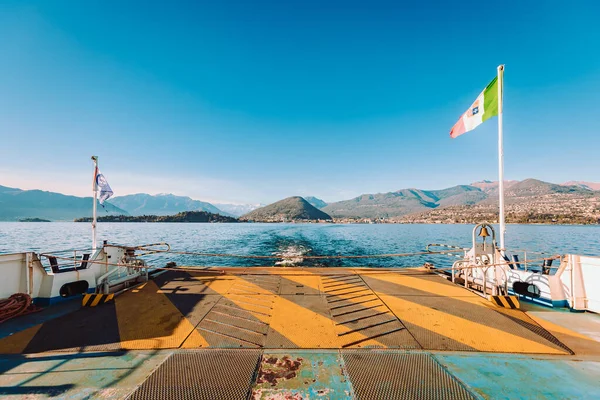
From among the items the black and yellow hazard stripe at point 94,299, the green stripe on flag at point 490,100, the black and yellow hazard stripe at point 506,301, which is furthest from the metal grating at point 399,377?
the green stripe on flag at point 490,100

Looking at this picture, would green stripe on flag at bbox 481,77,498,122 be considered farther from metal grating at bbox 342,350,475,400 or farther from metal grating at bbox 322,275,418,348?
metal grating at bbox 342,350,475,400

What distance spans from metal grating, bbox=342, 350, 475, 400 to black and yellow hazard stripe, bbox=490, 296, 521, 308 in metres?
3.56

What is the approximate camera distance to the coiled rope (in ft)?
17.1

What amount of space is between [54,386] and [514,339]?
720 centimetres

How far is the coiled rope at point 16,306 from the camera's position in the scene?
5215 mm

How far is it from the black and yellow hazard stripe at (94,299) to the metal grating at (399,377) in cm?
612

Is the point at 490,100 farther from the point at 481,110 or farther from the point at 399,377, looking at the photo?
the point at 399,377

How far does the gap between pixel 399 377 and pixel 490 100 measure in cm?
937

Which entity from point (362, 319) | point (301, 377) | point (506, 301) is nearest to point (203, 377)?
point (301, 377)

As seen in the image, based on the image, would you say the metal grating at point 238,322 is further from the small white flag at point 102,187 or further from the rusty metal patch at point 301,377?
the small white flag at point 102,187

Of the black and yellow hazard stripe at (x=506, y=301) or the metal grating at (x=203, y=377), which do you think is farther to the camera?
the black and yellow hazard stripe at (x=506, y=301)

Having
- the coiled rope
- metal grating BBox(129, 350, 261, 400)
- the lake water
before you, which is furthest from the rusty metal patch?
the coiled rope

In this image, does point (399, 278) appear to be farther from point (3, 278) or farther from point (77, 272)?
point (3, 278)

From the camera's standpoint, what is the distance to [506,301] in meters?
5.83
